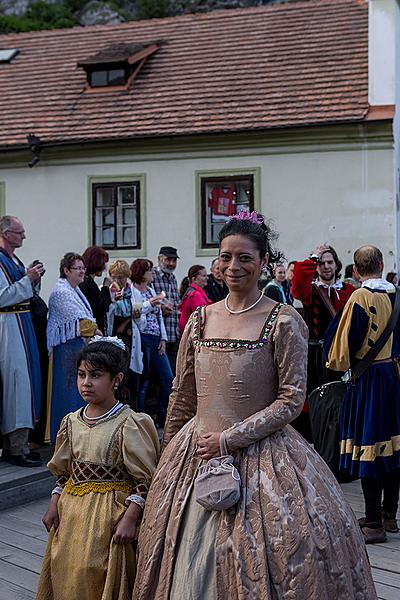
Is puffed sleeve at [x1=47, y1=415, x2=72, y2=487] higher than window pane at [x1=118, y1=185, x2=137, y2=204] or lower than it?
lower

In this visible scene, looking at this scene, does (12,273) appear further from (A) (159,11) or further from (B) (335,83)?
(A) (159,11)

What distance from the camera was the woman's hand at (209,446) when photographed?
107 inches

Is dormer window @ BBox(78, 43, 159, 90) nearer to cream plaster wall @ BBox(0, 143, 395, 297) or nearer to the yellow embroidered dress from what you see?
cream plaster wall @ BBox(0, 143, 395, 297)

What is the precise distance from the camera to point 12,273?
5.66m

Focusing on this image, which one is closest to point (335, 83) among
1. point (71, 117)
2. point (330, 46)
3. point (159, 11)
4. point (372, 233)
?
point (330, 46)

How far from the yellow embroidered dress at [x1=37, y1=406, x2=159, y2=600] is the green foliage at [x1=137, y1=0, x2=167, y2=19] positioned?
4207 cm

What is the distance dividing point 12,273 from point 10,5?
44.5 meters

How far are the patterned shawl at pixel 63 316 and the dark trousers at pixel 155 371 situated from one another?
4.78 feet

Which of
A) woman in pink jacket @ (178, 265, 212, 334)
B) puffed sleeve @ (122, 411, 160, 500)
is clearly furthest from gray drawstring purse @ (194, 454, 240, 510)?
woman in pink jacket @ (178, 265, 212, 334)

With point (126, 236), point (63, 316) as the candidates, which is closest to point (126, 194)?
point (126, 236)

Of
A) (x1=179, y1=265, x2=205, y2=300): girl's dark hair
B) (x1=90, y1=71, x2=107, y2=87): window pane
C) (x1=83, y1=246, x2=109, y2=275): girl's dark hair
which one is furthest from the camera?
(x1=90, y1=71, x2=107, y2=87): window pane

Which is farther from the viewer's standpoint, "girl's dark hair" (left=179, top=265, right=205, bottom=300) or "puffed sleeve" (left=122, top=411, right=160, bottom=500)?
"girl's dark hair" (left=179, top=265, right=205, bottom=300)

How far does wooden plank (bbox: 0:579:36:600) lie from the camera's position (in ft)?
12.6

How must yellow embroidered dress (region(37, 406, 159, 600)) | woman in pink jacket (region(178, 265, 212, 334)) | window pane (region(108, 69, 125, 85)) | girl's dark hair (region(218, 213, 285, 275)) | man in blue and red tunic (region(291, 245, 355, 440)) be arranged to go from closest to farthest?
girl's dark hair (region(218, 213, 285, 275)), yellow embroidered dress (region(37, 406, 159, 600)), man in blue and red tunic (region(291, 245, 355, 440)), woman in pink jacket (region(178, 265, 212, 334)), window pane (region(108, 69, 125, 85))
